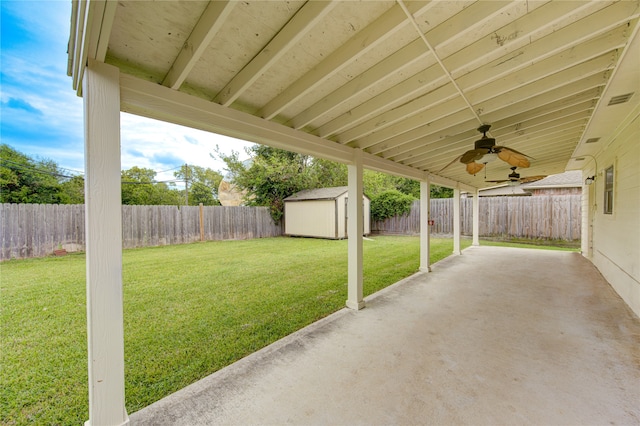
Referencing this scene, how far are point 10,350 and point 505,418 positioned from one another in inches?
165

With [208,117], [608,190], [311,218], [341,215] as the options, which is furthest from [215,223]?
[608,190]

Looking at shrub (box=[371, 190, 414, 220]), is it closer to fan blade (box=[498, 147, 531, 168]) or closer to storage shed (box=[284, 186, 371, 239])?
storage shed (box=[284, 186, 371, 239])

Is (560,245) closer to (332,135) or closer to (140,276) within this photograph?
(332,135)

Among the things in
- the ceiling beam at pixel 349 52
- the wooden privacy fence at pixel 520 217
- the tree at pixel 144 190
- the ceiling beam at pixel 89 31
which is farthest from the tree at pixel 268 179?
the ceiling beam at pixel 89 31

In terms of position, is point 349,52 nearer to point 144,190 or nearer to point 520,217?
point 520,217

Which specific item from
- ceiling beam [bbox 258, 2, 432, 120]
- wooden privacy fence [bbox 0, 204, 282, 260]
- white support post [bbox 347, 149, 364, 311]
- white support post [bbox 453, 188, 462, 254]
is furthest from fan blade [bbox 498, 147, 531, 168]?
wooden privacy fence [bbox 0, 204, 282, 260]

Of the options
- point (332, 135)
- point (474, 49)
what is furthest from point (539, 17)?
point (332, 135)

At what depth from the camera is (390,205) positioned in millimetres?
13422

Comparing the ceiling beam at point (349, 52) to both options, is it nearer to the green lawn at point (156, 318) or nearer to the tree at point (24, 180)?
the green lawn at point (156, 318)

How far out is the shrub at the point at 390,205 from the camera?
13.1 metres

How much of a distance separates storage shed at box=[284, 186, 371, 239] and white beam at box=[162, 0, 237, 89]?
9863 mm

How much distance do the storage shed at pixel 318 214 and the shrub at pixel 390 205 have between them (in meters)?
0.84

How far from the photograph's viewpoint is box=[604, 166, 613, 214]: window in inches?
175

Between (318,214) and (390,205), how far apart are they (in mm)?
4088
